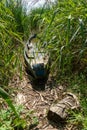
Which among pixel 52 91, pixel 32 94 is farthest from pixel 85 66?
pixel 32 94

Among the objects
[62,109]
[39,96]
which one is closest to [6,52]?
[39,96]

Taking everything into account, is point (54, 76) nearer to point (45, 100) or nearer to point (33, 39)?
point (45, 100)

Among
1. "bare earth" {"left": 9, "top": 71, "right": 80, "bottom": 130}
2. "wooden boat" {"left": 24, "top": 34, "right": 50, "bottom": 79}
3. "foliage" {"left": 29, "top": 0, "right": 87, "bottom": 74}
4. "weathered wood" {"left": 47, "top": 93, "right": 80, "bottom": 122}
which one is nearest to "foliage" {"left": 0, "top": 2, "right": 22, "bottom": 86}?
"bare earth" {"left": 9, "top": 71, "right": 80, "bottom": 130}

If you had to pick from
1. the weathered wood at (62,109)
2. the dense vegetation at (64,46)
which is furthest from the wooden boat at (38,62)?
the weathered wood at (62,109)

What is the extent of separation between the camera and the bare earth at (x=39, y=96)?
194cm

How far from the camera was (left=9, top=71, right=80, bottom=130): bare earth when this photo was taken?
76.5 inches

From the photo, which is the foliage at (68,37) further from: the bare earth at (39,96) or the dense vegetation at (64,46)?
the bare earth at (39,96)

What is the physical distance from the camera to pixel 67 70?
2469 mm

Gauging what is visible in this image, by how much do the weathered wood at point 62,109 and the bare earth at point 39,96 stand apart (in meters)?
0.05

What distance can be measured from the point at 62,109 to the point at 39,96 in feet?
1.59

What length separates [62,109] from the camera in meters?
1.88

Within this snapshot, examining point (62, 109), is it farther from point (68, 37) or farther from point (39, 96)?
point (68, 37)

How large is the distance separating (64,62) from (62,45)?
0.15 m

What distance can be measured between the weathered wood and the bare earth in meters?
0.05
